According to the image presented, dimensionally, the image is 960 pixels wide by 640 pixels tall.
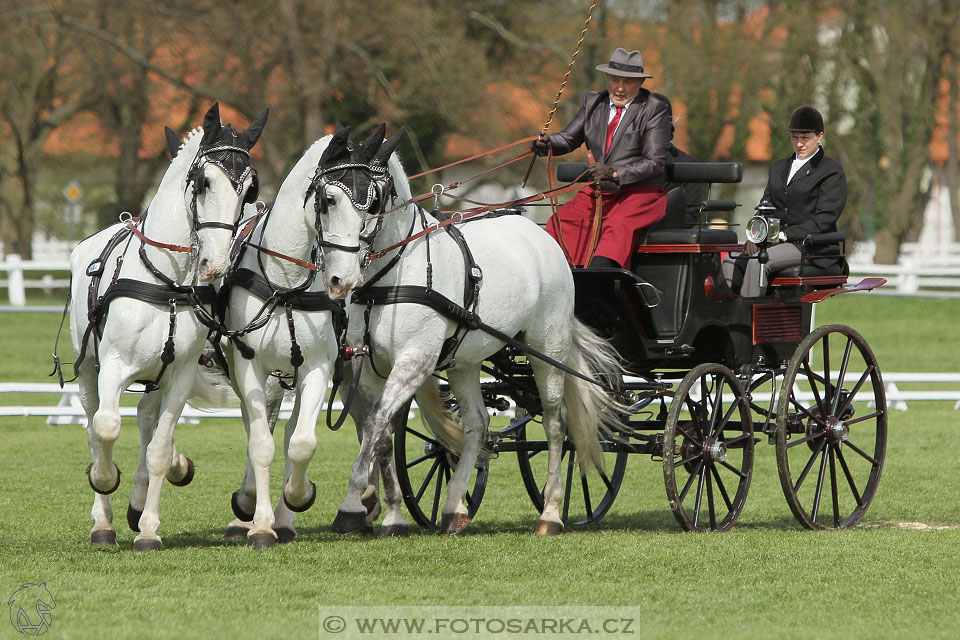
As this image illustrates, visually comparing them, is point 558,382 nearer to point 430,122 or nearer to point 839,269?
point 839,269

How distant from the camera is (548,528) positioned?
745 cm

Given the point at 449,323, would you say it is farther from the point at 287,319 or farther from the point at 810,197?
the point at 810,197

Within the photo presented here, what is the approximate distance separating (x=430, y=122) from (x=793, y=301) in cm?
1819

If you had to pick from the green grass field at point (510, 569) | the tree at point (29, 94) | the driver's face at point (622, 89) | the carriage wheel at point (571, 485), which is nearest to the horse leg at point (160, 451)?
the green grass field at point (510, 569)

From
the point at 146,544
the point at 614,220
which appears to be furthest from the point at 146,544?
the point at 614,220

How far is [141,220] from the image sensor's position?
6668 mm

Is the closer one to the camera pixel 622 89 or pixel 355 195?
pixel 355 195

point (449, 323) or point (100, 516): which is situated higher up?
point (449, 323)

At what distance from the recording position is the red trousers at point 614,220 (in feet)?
25.1

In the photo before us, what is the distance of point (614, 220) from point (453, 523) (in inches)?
77.7

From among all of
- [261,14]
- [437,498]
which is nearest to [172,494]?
[437,498]

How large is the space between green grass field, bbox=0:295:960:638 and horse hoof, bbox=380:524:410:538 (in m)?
0.05

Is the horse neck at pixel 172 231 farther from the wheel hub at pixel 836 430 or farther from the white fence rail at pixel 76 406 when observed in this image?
the white fence rail at pixel 76 406

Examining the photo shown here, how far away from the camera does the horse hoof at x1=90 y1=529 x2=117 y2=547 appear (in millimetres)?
6723
